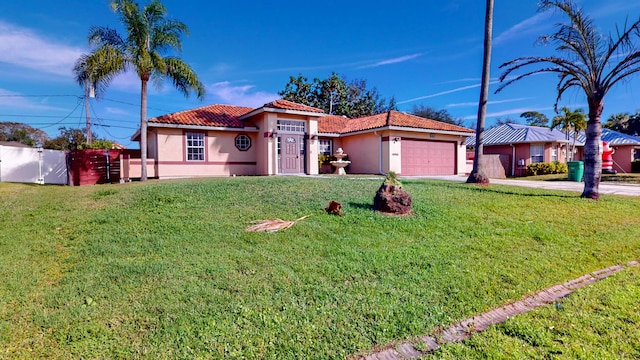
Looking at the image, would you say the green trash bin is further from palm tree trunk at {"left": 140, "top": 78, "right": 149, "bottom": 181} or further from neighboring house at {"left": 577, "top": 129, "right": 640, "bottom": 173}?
palm tree trunk at {"left": 140, "top": 78, "right": 149, "bottom": 181}

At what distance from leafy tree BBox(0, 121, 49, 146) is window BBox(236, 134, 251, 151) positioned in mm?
44280

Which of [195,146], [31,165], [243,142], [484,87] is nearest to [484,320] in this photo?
[484,87]

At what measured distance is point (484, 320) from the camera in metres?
3.62

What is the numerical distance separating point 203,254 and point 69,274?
171cm

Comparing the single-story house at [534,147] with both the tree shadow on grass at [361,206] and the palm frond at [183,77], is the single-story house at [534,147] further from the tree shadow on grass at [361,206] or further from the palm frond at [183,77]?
the palm frond at [183,77]

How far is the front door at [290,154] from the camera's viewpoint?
18031mm

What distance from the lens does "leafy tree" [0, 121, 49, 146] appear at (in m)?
46.4

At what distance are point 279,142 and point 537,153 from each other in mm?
20571

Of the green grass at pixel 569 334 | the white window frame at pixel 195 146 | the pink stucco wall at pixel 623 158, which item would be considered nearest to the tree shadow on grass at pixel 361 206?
the green grass at pixel 569 334

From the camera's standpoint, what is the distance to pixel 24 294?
153 inches

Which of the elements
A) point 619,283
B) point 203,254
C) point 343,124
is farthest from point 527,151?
point 203,254

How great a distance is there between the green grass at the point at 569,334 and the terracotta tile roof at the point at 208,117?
661 inches

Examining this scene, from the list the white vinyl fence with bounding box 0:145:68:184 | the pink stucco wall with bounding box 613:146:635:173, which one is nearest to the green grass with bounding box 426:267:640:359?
the white vinyl fence with bounding box 0:145:68:184

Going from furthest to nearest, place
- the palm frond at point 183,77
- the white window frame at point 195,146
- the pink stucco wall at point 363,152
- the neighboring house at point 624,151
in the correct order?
the neighboring house at point 624,151 < the pink stucco wall at point 363,152 < the white window frame at point 195,146 < the palm frond at point 183,77
